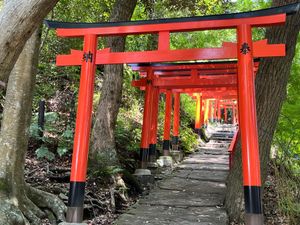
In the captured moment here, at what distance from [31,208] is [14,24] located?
3310 mm

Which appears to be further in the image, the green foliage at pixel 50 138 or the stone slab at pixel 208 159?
the stone slab at pixel 208 159

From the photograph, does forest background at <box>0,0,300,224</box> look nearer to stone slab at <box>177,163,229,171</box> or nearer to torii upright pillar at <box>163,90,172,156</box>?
torii upright pillar at <box>163,90,172,156</box>

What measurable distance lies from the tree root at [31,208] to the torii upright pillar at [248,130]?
113 inches

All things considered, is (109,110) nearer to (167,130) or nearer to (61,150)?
(61,150)

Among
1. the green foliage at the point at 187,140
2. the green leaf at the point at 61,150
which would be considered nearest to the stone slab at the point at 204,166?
the green foliage at the point at 187,140

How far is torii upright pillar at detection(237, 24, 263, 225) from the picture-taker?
5008mm

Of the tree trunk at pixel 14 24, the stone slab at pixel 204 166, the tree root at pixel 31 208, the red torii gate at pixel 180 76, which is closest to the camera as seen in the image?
the tree trunk at pixel 14 24

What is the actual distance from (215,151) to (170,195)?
8.09 meters

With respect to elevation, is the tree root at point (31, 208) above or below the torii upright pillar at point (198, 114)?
below

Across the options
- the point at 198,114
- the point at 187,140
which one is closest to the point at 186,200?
the point at 187,140

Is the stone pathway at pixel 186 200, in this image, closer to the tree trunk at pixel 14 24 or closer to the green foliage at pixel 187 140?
the green foliage at pixel 187 140

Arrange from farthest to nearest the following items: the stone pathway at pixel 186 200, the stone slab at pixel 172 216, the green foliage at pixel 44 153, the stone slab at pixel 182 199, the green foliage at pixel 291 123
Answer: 1. the green foliage at pixel 44 153
2. the green foliage at pixel 291 123
3. the stone slab at pixel 182 199
4. the stone pathway at pixel 186 200
5. the stone slab at pixel 172 216

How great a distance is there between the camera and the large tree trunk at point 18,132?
5.07 metres

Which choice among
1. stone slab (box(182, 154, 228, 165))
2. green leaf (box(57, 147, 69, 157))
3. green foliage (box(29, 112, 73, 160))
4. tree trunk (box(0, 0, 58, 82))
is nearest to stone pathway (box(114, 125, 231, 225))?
stone slab (box(182, 154, 228, 165))
